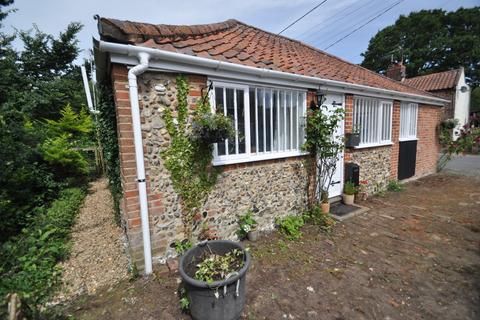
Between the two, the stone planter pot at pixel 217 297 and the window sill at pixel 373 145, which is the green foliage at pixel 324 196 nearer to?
the window sill at pixel 373 145

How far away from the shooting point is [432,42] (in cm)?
3044

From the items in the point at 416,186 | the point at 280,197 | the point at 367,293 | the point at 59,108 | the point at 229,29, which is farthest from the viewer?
the point at 59,108

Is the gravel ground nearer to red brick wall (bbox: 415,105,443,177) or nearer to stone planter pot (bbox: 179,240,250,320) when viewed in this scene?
stone planter pot (bbox: 179,240,250,320)

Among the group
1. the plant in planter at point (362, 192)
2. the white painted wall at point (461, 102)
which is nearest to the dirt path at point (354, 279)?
the plant in planter at point (362, 192)

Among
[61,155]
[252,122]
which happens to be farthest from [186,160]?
[61,155]

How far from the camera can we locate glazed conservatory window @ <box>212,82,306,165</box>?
140 inches

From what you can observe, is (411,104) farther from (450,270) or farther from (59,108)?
(59,108)

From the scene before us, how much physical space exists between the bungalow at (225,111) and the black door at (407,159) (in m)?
2.43

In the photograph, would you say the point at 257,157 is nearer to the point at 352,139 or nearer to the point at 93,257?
the point at 352,139

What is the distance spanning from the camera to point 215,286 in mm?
2086

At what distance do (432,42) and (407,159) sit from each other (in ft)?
116

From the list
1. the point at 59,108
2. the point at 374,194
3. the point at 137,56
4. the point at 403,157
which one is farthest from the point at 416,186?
the point at 59,108

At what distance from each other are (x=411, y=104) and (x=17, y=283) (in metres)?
10.2

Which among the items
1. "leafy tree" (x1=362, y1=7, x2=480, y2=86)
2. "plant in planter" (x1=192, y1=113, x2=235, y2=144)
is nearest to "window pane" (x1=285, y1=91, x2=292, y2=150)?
"plant in planter" (x1=192, y1=113, x2=235, y2=144)
